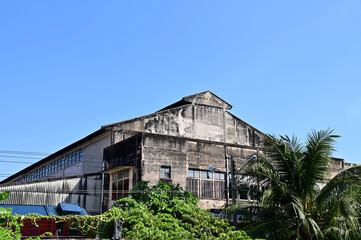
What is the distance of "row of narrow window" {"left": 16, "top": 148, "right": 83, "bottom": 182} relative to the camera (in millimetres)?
32938

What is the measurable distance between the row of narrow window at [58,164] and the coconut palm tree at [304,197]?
1942 cm

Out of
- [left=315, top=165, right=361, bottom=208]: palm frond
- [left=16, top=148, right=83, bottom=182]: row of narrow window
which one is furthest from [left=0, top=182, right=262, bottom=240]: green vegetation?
[left=16, top=148, right=83, bottom=182]: row of narrow window

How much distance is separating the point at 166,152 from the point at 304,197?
11.2 meters

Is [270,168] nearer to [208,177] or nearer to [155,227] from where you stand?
[155,227]

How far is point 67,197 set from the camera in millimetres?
27047

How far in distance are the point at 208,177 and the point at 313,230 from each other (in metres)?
11.7

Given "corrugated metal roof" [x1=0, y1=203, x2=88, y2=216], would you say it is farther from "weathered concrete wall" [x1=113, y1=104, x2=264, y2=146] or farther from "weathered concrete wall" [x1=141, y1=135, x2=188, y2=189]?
"weathered concrete wall" [x1=113, y1=104, x2=264, y2=146]

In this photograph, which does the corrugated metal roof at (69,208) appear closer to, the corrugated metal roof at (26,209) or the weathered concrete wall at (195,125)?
the corrugated metal roof at (26,209)

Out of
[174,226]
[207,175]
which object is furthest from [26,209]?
[174,226]

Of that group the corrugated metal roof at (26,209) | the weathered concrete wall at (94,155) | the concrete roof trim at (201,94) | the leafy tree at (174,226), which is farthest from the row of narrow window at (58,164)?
the leafy tree at (174,226)

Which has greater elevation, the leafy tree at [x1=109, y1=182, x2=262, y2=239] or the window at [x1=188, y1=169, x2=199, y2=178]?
the window at [x1=188, y1=169, x2=199, y2=178]

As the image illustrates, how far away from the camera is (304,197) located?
15.8 m

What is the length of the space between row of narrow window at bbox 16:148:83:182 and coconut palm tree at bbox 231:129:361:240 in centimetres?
1942

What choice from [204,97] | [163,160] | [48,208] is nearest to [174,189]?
[163,160]
